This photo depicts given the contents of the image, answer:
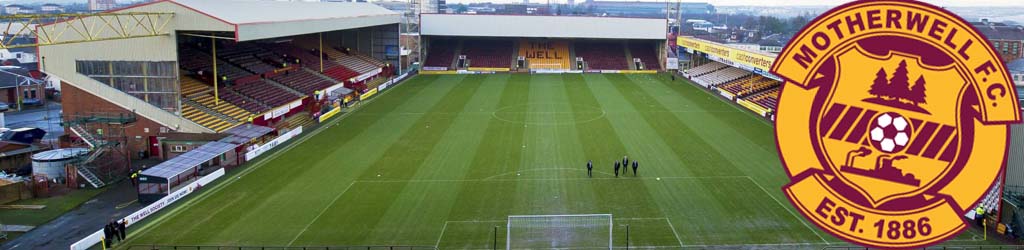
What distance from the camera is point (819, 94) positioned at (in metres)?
7.23

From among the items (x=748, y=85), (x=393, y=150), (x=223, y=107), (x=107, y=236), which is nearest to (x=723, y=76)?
(x=748, y=85)

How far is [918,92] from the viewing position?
23.2ft

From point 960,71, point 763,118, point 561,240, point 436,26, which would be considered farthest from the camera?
point 436,26

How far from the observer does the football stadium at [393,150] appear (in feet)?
65.3

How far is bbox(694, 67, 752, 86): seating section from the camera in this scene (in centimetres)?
5366

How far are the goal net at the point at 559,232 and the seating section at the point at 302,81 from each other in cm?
3021

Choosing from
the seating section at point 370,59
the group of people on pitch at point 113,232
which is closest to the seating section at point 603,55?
the seating section at point 370,59

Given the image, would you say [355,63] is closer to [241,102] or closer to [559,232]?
[241,102]

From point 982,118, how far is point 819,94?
158 cm

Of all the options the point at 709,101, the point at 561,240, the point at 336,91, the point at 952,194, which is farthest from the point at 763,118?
the point at 952,194

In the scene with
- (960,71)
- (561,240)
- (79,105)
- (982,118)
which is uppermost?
(960,71)

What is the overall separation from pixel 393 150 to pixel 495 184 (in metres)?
8.02

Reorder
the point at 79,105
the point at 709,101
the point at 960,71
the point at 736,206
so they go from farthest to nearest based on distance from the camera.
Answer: the point at 709,101 < the point at 79,105 < the point at 736,206 < the point at 960,71

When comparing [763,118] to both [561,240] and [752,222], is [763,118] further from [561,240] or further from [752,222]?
[561,240]
